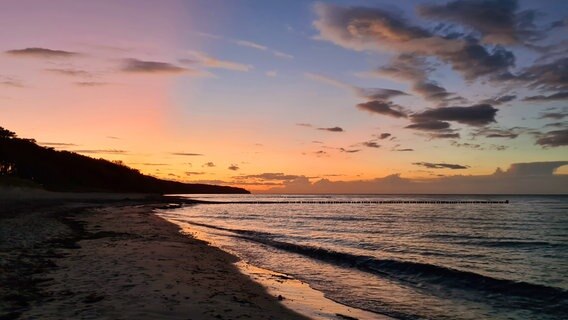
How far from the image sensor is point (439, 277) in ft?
64.1

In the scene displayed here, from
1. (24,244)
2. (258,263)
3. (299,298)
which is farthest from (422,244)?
(24,244)

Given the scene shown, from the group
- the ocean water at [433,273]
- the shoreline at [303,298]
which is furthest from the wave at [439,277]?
the shoreline at [303,298]

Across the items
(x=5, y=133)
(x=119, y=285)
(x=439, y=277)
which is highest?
(x=5, y=133)

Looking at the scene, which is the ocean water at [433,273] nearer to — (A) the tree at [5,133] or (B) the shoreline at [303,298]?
(B) the shoreline at [303,298]

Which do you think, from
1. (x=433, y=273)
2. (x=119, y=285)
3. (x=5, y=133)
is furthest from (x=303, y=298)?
(x=5, y=133)

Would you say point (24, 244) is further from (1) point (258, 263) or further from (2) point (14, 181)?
(2) point (14, 181)

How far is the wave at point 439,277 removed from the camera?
1648 centimetres

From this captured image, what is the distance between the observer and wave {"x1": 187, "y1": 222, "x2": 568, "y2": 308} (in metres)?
16.5

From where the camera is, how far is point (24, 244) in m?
18.7

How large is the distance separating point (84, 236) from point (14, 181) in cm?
7433

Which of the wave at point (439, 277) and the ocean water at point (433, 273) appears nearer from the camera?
the ocean water at point (433, 273)

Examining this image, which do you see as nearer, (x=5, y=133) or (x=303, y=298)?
(x=303, y=298)

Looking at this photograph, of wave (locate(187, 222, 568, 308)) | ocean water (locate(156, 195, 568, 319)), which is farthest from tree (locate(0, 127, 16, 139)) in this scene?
wave (locate(187, 222, 568, 308))

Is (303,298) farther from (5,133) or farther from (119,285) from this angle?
(5,133)
